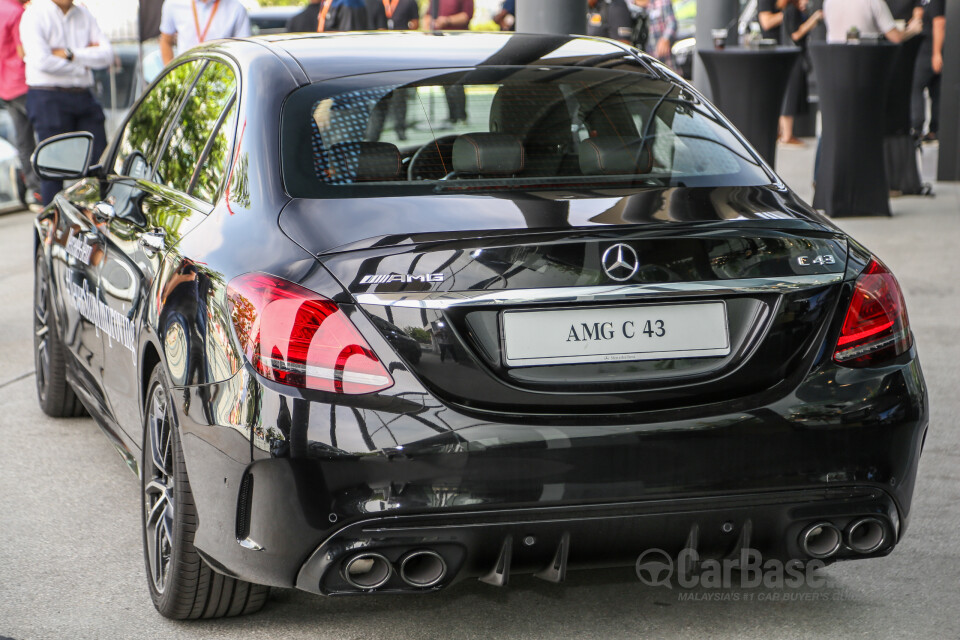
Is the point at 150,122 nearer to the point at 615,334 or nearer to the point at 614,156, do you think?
the point at 614,156

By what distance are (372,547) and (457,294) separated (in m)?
0.56

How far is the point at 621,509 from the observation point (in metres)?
2.85

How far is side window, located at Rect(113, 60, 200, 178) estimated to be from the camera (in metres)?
4.31

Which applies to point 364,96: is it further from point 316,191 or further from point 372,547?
point 372,547

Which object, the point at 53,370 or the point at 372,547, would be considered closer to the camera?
the point at 372,547

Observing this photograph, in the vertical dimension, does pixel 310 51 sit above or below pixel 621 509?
above

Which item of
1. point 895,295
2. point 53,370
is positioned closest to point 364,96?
point 895,295

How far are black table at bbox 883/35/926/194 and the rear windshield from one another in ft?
23.5

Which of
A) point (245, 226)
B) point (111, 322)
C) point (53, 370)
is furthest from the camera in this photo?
point (53, 370)

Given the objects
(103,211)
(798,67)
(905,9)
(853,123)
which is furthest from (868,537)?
(798,67)

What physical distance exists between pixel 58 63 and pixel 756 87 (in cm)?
533

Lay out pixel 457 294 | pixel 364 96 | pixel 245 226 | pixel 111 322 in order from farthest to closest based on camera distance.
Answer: pixel 111 322 → pixel 364 96 → pixel 245 226 → pixel 457 294

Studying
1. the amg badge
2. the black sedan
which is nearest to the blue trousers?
the black sedan

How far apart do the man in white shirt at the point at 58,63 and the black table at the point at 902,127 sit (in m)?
6.18
